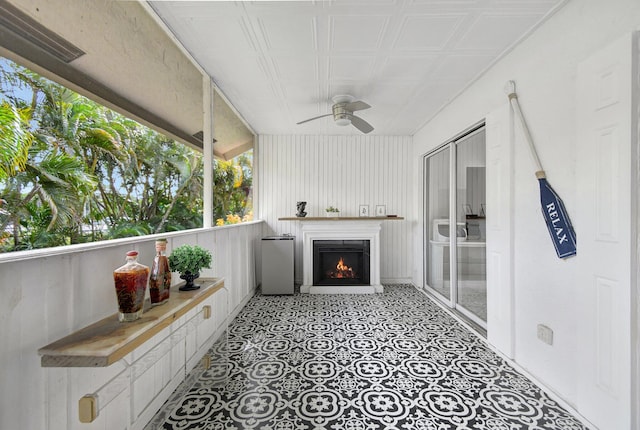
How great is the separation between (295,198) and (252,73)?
2.39 metres

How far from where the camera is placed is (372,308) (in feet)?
11.5

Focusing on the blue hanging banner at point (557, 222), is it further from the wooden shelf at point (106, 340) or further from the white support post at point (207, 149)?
the white support post at point (207, 149)

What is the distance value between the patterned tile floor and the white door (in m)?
0.32

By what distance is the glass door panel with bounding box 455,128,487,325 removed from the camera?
9.24ft

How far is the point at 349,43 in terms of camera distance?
2154 millimetres

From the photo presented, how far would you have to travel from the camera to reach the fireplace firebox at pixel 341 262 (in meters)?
4.34

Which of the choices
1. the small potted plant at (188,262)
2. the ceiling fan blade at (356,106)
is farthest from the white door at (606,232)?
the small potted plant at (188,262)

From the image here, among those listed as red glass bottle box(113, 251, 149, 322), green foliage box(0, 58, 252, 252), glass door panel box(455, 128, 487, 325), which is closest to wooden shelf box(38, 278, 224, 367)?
red glass bottle box(113, 251, 149, 322)

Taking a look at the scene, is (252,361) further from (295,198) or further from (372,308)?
(295,198)

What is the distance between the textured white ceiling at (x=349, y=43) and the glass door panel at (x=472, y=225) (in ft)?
2.38

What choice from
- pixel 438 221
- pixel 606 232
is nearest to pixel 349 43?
pixel 606 232

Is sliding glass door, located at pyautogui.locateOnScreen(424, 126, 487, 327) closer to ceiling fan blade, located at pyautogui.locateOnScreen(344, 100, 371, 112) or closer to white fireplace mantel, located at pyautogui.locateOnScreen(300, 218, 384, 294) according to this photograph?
white fireplace mantel, located at pyautogui.locateOnScreen(300, 218, 384, 294)

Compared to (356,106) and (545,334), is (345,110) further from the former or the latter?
(545,334)

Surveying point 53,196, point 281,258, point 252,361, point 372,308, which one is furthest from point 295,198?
point 53,196
